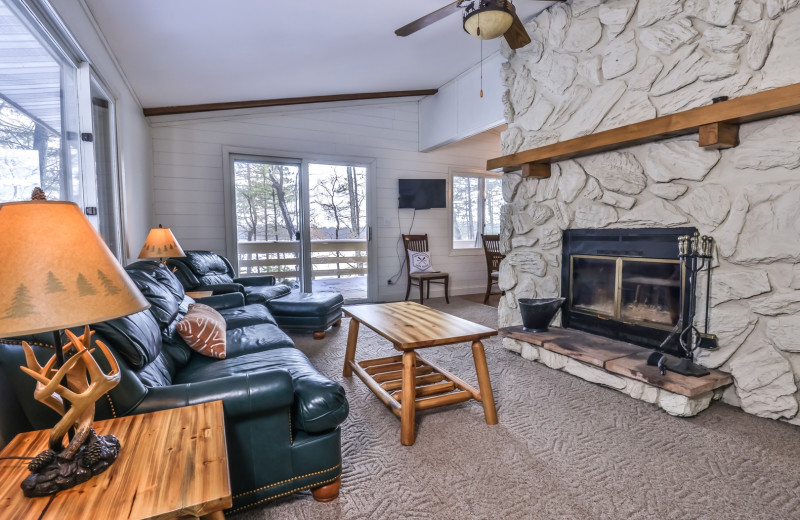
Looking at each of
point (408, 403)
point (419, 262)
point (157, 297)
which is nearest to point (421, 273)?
point (419, 262)

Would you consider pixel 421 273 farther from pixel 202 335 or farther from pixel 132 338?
pixel 132 338

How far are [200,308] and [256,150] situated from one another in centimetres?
319

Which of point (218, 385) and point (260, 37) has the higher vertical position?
point (260, 37)

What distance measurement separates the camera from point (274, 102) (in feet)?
16.3

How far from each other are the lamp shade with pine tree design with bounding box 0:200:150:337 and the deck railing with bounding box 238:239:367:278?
4.49 meters

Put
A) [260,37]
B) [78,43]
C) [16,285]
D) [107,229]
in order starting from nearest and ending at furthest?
[16,285] → [78,43] → [107,229] → [260,37]

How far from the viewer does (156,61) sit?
336 centimetres

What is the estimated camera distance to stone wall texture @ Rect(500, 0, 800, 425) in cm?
222

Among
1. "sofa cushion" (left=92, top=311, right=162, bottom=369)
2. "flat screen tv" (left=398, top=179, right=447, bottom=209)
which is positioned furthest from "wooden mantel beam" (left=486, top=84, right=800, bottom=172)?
"sofa cushion" (left=92, top=311, right=162, bottom=369)

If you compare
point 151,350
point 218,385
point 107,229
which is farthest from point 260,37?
point 218,385

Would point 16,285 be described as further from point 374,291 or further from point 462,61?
point 374,291

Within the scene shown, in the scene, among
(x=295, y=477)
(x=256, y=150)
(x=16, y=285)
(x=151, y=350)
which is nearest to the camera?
(x=16, y=285)

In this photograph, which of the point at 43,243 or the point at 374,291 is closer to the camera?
the point at 43,243

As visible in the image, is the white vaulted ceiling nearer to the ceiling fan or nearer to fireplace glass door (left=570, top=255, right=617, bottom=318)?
the ceiling fan
